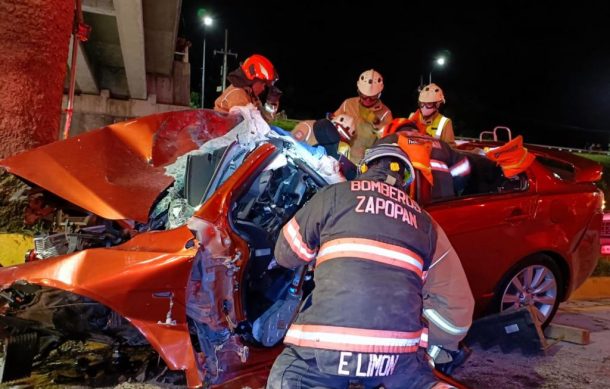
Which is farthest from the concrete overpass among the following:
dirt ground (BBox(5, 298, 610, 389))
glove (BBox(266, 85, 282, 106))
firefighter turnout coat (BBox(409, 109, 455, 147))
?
dirt ground (BBox(5, 298, 610, 389))

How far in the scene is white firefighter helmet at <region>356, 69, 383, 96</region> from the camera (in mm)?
5543

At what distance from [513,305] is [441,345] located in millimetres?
2297

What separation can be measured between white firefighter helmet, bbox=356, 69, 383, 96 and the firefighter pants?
393 centimetres

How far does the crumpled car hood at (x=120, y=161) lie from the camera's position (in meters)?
2.97

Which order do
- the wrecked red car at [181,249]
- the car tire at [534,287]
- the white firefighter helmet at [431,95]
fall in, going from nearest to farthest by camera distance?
the wrecked red car at [181,249], the car tire at [534,287], the white firefighter helmet at [431,95]

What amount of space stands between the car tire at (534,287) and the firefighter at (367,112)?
1.98 meters

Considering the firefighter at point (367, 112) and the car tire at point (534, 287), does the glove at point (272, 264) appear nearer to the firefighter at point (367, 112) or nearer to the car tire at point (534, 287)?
the car tire at point (534, 287)

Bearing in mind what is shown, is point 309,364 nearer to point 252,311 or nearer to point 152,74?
point 252,311

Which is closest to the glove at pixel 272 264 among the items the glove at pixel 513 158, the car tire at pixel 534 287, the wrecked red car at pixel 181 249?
the wrecked red car at pixel 181 249

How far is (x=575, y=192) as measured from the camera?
450 centimetres

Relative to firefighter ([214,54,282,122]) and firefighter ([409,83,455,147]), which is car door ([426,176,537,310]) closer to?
firefighter ([409,83,455,147])

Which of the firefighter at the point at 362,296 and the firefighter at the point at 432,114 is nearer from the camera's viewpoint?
the firefighter at the point at 362,296

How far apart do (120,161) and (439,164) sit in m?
2.34

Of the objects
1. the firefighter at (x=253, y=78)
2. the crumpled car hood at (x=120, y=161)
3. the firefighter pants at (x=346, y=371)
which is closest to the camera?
the firefighter pants at (x=346, y=371)
